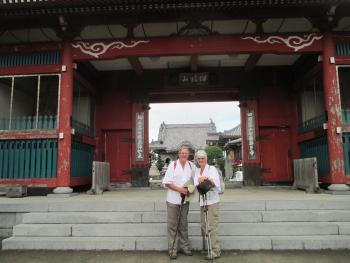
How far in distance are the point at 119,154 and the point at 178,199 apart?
7.31 m

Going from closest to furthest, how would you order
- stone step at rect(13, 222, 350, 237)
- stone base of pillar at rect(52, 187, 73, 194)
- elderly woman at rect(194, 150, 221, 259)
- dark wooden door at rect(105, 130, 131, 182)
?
1. elderly woman at rect(194, 150, 221, 259)
2. stone step at rect(13, 222, 350, 237)
3. stone base of pillar at rect(52, 187, 73, 194)
4. dark wooden door at rect(105, 130, 131, 182)

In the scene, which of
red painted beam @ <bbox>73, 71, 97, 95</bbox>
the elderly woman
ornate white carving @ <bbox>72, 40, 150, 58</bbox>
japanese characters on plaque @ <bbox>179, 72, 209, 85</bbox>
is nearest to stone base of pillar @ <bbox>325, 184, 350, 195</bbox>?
the elderly woman

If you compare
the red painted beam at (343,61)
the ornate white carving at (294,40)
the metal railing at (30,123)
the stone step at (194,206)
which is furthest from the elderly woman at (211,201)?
the red painted beam at (343,61)

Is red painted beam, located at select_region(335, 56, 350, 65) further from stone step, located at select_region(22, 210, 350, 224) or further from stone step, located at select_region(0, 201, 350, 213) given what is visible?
stone step, located at select_region(22, 210, 350, 224)

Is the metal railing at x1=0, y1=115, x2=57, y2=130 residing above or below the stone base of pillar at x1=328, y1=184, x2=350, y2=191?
above

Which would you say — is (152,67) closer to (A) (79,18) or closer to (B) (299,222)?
(A) (79,18)

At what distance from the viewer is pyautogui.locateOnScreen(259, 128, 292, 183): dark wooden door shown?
37.4 ft

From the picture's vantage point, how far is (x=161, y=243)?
5.17m

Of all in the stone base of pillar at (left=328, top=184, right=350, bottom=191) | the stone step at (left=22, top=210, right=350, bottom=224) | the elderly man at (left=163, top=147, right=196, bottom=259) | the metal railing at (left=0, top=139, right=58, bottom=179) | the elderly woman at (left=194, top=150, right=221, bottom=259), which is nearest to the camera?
the elderly woman at (left=194, top=150, right=221, bottom=259)

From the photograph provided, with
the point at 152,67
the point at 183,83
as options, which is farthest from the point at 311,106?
the point at 152,67

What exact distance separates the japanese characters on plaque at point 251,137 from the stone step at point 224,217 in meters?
5.51

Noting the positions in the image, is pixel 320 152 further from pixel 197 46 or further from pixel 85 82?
pixel 85 82

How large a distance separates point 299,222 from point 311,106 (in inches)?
239

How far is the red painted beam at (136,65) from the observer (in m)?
10.0
